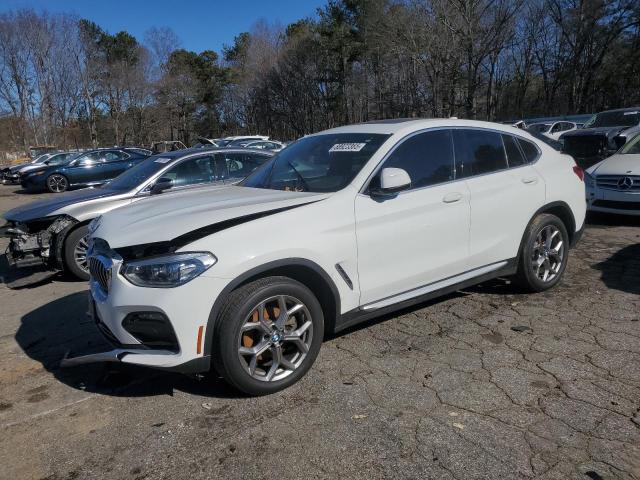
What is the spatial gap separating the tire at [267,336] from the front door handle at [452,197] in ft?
4.70

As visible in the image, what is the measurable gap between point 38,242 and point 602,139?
1137cm

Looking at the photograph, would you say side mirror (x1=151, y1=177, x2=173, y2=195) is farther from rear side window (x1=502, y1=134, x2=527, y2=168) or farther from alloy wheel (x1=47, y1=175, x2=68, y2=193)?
alloy wheel (x1=47, y1=175, x2=68, y2=193)

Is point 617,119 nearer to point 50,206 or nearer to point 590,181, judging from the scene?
point 590,181

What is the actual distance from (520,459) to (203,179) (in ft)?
19.2

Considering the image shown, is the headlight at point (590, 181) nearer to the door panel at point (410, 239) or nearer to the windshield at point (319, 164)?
the door panel at point (410, 239)

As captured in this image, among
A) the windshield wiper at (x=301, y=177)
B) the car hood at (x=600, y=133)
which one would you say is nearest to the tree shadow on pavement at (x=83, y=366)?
the windshield wiper at (x=301, y=177)

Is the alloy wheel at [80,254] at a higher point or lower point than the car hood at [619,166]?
lower

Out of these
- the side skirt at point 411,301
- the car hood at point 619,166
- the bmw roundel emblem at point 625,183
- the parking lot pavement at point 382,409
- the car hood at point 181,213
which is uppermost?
the car hood at point 181,213

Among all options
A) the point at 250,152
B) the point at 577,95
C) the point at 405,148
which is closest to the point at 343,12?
the point at 577,95

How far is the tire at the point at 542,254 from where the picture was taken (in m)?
4.81

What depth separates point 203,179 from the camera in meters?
7.38

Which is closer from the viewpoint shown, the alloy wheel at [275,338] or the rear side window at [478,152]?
the alloy wheel at [275,338]

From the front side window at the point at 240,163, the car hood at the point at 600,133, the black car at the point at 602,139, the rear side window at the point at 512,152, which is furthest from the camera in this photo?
the car hood at the point at 600,133

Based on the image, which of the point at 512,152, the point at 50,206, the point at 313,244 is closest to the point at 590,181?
the point at 512,152
